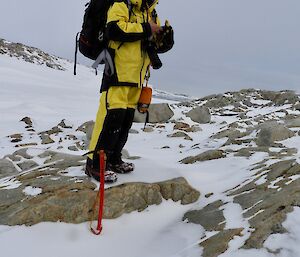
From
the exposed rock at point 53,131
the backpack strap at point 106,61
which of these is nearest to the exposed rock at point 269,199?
the backpack strap at point 106,61

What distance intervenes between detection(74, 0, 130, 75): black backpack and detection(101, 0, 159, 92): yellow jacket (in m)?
0.11

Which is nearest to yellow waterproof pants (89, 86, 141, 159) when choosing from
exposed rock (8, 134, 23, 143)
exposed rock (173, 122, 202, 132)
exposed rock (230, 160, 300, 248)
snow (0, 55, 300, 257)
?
snow (0, 55, 300, 257)

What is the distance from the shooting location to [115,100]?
177 inches

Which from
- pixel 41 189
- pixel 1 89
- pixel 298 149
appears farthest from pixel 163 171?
pixel 1 89

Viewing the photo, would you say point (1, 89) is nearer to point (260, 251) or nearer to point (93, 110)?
point (93, 110)

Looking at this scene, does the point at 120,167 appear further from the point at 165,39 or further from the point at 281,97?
the point at 281,97

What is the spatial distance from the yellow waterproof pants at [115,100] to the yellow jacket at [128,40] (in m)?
0.08

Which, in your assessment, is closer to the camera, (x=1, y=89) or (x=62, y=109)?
(x=62, y=109)

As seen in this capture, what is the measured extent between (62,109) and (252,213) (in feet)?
46.7

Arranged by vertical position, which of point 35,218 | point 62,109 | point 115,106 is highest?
point 115,106

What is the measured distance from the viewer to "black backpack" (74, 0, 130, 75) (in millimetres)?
4449

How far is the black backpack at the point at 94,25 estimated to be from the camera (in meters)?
4.45

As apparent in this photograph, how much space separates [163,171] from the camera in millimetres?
5191

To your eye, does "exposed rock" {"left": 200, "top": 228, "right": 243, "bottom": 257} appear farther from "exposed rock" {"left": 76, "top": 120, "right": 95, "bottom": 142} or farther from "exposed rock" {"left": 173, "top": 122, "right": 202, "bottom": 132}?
"exposed rock" {"left": 173, "top": 122, "right": 202, "bottom": 132}
